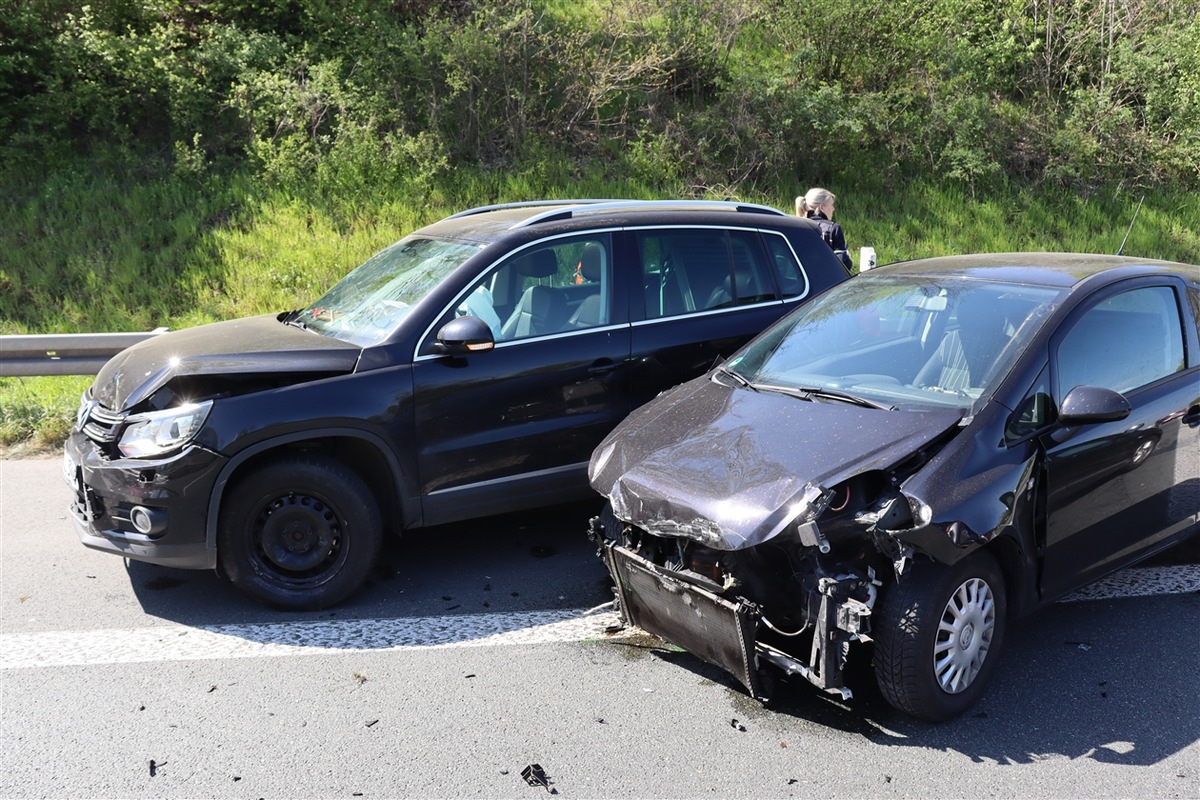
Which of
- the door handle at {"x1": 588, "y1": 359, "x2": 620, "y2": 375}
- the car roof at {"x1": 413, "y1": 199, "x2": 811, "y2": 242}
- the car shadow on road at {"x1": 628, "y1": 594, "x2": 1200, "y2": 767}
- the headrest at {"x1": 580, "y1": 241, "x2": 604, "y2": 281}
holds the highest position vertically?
the car roof at {"x1": 413, "y1": 199, "x2": 811, "y2": 242}

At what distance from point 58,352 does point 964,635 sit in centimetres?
719

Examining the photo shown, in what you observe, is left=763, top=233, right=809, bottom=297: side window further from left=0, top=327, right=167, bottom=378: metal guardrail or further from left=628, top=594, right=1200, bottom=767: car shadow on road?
left=0, top=327, right=167, bottom=378: metal guardrail

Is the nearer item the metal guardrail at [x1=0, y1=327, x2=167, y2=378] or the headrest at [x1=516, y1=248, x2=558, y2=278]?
the headrest at [x1=516, y1=248, x2=558, y2=278]

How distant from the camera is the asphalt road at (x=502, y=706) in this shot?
140 inches

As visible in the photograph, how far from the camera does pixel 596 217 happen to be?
5.86 metres

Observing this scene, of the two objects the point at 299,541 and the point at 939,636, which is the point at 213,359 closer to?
the point at 299,541

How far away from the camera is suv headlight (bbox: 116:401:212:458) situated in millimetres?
4711

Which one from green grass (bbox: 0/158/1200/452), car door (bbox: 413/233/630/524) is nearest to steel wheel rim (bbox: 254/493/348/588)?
car door (bbox: 413/233/630/524)

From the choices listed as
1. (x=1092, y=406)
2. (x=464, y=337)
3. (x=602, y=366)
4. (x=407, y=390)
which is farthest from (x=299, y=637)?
(x=1092, y=406)

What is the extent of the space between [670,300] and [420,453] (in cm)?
175

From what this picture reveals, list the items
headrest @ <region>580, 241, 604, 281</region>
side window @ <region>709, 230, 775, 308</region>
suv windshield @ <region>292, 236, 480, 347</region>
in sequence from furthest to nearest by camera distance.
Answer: side window @ <region>709, 230, 775, 308</region>
headrest @ <region>580, 241, 604, 281</region>
suv windshield @ <region>292, 236, 480, 347</region>

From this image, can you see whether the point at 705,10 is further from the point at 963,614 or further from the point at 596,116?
the point at 963,614

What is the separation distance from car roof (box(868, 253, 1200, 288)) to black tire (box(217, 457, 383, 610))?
9.89ft

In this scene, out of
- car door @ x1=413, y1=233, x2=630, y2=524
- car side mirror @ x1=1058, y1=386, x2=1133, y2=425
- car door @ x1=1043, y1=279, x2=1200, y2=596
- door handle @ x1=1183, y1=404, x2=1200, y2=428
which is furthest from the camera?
car door @ x1=413, y1=233, x2=630, y2=524
